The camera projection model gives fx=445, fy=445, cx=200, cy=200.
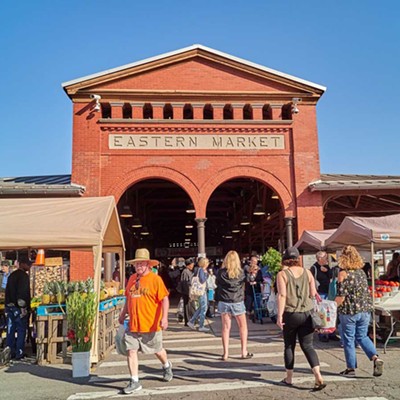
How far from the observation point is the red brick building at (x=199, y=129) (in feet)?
51.9

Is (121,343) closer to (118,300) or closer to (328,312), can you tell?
(328,312)

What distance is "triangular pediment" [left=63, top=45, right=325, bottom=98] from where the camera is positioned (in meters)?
16.4

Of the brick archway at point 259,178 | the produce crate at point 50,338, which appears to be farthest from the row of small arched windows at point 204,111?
the produce crate at point 50,338

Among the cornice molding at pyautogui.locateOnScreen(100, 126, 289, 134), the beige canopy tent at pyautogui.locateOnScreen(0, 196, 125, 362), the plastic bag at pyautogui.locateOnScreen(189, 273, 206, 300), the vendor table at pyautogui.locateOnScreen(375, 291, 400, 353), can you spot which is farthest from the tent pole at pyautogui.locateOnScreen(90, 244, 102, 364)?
the cornice molding at pyautogui.locateOnScreen(100, 126, 289, 134)

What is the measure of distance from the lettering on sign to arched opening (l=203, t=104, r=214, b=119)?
43.1 inches

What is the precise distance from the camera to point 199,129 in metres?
16.2

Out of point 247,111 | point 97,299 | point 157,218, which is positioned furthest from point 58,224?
point 157,218

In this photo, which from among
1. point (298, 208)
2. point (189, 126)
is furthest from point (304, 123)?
point (189, 126)

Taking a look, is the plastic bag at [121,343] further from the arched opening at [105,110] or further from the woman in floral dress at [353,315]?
the arched opening at [105,110]

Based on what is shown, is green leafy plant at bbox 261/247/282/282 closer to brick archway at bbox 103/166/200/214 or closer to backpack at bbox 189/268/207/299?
backpack at bbox 189/268/207/299

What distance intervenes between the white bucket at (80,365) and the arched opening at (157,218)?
441 inches

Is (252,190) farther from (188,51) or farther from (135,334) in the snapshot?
(135,334)

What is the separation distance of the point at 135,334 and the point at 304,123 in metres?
12.8

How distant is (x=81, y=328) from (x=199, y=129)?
10.6 m
